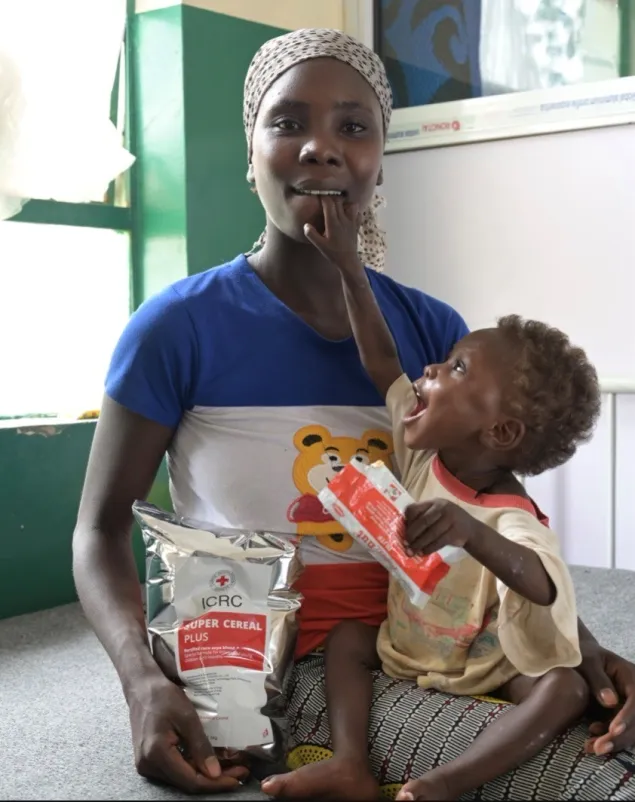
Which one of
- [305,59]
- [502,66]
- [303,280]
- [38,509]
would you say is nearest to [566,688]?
[303,280]

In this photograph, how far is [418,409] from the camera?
3.86 feet

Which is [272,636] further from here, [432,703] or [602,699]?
[602,699]

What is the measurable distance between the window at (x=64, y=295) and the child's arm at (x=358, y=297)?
1009 millimetres

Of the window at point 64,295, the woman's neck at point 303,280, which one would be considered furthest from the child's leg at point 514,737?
the window at point 64,295

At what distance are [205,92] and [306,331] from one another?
114 centimetres

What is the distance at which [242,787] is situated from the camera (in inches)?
41.1

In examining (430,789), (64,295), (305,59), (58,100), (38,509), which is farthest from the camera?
(64,295)

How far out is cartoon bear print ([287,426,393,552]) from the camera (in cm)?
120

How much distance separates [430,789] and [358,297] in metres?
0.54

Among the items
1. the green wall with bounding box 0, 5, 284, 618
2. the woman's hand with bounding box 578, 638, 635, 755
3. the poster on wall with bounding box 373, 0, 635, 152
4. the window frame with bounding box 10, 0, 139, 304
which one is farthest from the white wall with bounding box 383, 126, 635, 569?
the woman's hand with bounding box 578, 638, 635, 755

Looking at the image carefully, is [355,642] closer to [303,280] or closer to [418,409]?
[418,409]

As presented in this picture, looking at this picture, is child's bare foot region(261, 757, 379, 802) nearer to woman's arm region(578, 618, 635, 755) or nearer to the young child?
the young child

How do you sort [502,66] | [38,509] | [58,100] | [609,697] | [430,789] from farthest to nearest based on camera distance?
[502,66], [58,100], [38,509], [609,697], [430,789]

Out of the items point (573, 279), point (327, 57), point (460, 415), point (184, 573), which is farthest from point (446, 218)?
point (184, 573)
